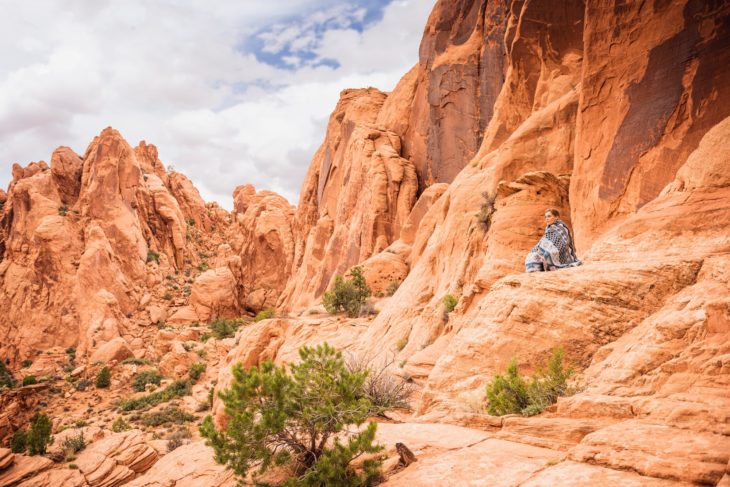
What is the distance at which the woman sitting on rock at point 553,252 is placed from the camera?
27.9 feet

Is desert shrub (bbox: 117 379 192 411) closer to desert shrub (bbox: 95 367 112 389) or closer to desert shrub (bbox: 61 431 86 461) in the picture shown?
desert shrub (bbox: 95 367 112 389)

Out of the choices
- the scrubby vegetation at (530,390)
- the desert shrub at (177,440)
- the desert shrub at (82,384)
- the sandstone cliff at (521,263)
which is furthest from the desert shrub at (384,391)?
the desert shrub at (82,384)

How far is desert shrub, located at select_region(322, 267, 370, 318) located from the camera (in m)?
22.2

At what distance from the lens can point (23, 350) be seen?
125 feet

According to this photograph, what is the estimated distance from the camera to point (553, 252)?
8.53m

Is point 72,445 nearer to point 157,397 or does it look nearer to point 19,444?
point 19,444

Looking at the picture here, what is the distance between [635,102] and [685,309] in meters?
6.02

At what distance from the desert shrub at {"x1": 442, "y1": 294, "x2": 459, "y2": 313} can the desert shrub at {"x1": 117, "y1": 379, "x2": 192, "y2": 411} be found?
769 inches

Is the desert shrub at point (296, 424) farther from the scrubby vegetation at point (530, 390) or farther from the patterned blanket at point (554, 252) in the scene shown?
the patterned blanket at point (554, 252)

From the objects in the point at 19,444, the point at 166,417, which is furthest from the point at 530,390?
the point at 166,417

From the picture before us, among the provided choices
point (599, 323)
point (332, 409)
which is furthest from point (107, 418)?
point (599, 323)

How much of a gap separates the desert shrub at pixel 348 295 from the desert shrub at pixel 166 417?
903 centimetres

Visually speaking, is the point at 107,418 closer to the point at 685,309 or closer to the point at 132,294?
the point at 132,294

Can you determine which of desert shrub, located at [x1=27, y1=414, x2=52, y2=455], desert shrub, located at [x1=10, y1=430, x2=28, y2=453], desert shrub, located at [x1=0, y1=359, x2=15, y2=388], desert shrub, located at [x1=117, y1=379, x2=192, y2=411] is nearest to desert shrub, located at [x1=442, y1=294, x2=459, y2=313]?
desert shrub, located at [x1=27, y1=414, x2=52, y2=455]
